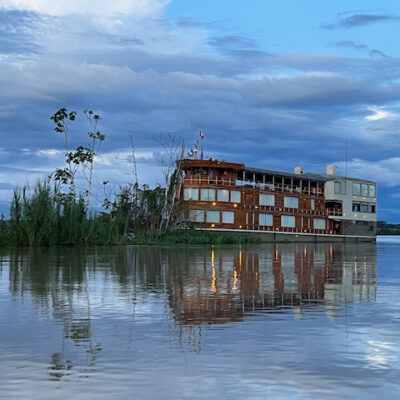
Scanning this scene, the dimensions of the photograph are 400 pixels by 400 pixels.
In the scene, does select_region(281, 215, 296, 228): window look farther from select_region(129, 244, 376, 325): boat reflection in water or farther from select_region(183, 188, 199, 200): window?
select_region(129, 244, 376, 325): boat reflection in water

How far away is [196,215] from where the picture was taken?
5328 centimetres

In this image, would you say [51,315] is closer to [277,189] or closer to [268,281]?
[268,281]

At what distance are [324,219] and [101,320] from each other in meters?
60.4

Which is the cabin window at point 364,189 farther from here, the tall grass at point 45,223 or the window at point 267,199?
the tall grass at point 45,223

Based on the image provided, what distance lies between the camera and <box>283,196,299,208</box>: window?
2406 inches

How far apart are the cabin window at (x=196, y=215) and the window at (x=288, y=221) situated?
33.3 ft

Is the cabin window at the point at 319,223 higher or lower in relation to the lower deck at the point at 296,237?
higher

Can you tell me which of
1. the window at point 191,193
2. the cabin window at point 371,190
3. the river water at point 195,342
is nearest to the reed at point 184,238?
the window at point 191,193

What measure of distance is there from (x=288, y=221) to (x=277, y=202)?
99.7 inches

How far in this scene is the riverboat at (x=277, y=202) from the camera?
178 feet

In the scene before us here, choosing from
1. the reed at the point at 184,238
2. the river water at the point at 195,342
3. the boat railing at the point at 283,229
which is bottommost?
the river water at the point at 195,342

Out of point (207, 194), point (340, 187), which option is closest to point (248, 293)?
point (207, 194)

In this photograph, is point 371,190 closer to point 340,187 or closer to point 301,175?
point 340,187

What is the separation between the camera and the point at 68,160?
44.4 metres
